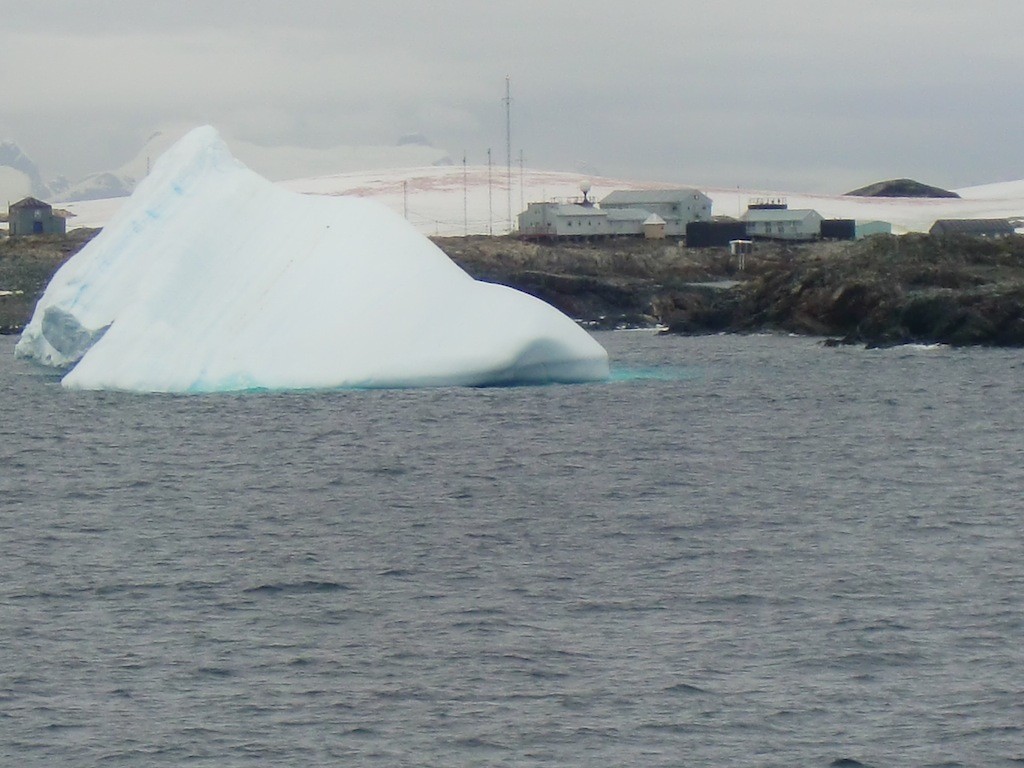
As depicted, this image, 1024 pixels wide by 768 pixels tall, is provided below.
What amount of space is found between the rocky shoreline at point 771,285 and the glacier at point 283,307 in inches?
647

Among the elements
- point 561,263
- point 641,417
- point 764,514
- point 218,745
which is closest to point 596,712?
point 218,745

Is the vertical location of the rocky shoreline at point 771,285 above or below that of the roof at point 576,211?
below

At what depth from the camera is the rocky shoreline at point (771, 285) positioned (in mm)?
51750

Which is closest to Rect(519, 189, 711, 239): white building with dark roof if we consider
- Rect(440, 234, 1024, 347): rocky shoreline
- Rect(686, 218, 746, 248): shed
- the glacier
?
Rect(686, 218, 746, 248): shed

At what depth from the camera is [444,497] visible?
23.5 m

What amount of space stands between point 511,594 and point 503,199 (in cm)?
11715

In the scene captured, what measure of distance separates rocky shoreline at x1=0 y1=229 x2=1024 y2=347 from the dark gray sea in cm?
1968

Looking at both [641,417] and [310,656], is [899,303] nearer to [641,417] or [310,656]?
[641,417]

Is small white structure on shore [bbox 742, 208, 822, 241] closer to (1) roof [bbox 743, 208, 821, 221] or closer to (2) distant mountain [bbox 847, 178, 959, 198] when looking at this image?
(1) roof [bbox 743, 208, 821, 221]

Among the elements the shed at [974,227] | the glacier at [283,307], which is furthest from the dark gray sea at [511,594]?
the shed at [974,227]

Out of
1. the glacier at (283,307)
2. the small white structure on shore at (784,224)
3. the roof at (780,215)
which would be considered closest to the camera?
the glacier at (283,307)

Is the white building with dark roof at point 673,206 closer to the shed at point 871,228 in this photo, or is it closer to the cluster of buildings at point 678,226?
the cluster of buildings at point 678,226

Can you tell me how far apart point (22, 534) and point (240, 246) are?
17359mm

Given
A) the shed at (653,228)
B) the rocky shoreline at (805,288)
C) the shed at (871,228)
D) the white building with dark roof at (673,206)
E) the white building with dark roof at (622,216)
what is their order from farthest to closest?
the white building with dark roof at (673,206), the shed at (871,228), the shed at (653,228), the white building with dark roof at (622,216), the rocky shoreline at (805,288)
